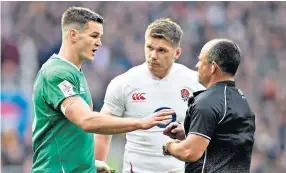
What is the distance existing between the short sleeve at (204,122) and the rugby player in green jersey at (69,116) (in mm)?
228

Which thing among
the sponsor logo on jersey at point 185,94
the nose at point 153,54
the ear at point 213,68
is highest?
the nose at point 153,54

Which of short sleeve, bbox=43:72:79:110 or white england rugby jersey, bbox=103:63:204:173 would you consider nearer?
short sleeve, bbox=43:72:79:110

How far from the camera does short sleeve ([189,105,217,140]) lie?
595 cm

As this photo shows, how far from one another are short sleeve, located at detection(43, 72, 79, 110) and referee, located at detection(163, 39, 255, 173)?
35.1 inches

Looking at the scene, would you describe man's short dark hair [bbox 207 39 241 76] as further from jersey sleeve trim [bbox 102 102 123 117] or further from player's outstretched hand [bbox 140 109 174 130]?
jersey sleeve trim [bbox 102 102 123 117]

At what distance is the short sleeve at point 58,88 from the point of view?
617cm

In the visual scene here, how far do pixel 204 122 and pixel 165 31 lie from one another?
1.86 metres

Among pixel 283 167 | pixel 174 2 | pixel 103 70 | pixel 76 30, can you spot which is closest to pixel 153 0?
pixel 174 2

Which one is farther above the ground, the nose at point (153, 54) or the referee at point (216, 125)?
the nose at point (153, 54)

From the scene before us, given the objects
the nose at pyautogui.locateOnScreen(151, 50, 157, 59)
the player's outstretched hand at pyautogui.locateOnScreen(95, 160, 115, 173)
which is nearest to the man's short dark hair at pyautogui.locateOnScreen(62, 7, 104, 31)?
the nose at pyautogui.locateOnScreen(151, 50, 157, 59)

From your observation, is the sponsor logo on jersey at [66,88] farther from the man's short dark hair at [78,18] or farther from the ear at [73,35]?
the man's short dark hair at [78,18]

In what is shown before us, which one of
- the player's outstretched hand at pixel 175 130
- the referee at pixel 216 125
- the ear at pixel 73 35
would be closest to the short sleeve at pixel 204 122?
the referee at pixel 216 125

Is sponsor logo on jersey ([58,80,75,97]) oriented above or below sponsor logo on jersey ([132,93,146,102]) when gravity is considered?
above

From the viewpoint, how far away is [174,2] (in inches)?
730
